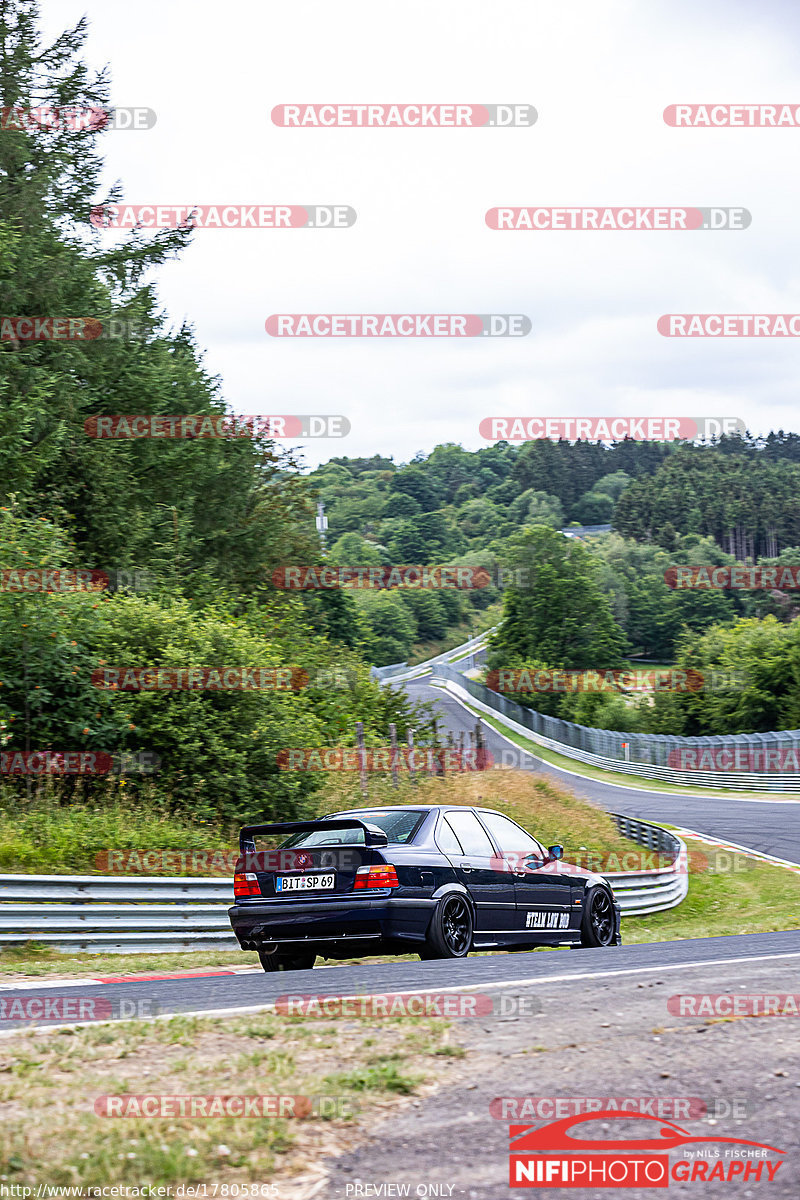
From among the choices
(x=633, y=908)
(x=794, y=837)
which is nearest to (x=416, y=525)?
(x=794, y=837)

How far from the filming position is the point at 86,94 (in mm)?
28609

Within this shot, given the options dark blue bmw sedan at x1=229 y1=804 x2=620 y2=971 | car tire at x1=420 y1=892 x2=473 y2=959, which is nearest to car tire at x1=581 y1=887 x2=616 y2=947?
dark blue bmw sedan at x1=229 y1=804 x2=620 y2=971

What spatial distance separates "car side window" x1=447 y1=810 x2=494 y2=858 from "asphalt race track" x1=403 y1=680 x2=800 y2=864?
53.4 feet

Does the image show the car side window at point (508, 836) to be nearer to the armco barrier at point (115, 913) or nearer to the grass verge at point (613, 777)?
the armco barrier at point (115, 913)

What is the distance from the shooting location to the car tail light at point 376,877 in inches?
357

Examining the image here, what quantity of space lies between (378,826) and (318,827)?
580mm

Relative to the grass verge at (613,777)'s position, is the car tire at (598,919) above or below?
above

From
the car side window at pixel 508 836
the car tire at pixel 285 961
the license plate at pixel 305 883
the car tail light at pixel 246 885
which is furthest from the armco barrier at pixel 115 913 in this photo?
the car side window at pixel 508 836

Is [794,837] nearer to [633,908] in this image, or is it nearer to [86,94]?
[633,908]

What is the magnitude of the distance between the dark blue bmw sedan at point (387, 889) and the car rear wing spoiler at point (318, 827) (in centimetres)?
1

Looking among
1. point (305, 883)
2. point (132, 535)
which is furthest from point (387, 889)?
point (132, 535)

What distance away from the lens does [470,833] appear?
1042 cm

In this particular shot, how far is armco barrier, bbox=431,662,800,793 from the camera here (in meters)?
49.7

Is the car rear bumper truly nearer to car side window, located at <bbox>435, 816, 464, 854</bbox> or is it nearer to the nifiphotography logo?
car side window, located at <bbox>435, 816, 464, 854</bbox>
